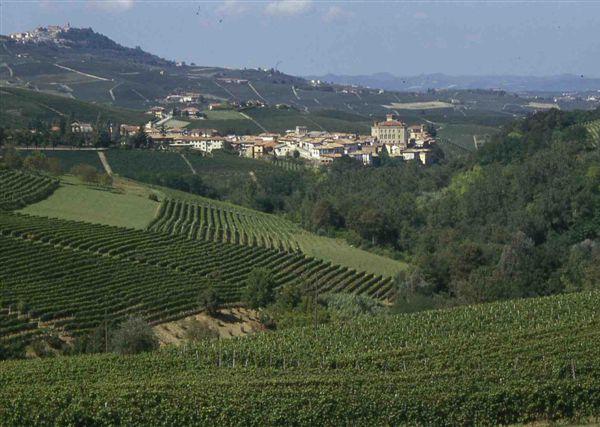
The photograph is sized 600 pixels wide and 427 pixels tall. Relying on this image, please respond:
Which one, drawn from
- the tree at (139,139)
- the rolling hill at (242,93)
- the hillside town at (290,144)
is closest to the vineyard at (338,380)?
the tree at (139,139)

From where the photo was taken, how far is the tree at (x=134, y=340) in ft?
77.2

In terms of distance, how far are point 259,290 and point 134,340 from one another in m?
9.36

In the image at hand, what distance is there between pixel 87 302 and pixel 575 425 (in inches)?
591

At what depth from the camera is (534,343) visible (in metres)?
22.1

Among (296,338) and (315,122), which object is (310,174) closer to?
(315,122)

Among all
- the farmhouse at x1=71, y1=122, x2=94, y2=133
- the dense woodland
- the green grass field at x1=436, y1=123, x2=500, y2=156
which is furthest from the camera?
the green grass field at x1=436, y1=123, x2=500, y2=156

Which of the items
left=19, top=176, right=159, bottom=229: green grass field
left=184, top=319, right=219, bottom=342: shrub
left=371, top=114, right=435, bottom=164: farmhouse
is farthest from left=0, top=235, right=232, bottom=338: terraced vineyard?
left=371, top=114, right=435, bottom=164: farmhouse

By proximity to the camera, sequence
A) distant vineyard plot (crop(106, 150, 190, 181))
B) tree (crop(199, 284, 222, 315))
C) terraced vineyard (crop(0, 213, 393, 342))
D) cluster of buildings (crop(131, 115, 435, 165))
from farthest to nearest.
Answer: cluster of buildings (crop(131, 115, 435, 165))
distant vineyard plot (crop(106, 150, 190, 181))
tree (crop(199, 284, 222, 315))
terraced vineyard (crop(0, 213, 393, 342))

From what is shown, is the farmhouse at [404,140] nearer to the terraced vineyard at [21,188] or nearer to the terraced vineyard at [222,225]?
the terraced vineyard at [222,225]

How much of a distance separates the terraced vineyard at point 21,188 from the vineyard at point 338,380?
2140 cm

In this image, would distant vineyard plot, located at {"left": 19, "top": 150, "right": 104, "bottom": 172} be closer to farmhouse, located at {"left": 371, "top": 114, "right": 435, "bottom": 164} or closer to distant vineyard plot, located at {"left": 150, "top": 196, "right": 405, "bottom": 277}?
distant vineyard plot, located at {"left": 150, "top": 196, "right": 405, "bottom": 277}

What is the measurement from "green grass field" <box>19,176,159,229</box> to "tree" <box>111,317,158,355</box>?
705 inches

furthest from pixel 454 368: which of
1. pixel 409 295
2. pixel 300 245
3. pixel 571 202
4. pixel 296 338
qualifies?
pixel 571 202

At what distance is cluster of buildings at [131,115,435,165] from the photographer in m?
86.4
